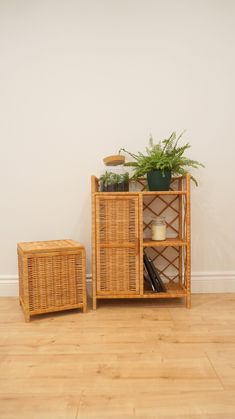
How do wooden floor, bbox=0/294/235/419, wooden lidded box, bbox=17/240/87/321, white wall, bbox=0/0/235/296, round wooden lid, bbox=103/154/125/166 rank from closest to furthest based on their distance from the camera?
wooden floor, bbox=0/294/235/419 < wooden lidded box, bbox=17/240/87/321 < round wooden lid, bbox=103/154/125/166 < white wall, bbox=0/0/235/296

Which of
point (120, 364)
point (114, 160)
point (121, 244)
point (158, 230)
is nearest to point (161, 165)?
point (114, 160)

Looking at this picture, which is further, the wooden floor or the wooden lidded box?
the wooden lidded box

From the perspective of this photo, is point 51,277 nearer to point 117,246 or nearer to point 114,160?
point 117,246

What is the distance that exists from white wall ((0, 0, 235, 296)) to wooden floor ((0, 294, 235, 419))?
1.88 ft

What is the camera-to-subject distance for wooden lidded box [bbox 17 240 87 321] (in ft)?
5.73

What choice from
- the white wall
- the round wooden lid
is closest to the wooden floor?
the white wall

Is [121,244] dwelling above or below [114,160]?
below

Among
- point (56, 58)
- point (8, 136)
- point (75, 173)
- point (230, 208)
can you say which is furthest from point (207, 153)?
point (8, 136)

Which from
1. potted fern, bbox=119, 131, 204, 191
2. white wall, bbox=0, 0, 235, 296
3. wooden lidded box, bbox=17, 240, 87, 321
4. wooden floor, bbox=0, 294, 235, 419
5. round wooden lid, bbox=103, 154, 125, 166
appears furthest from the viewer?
white wall, bbox=0, 0, 235, 296

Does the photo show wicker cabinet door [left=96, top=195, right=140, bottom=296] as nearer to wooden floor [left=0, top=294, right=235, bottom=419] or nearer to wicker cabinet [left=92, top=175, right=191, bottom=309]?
wicker cabinet [left=92, top=175, right=191, bottom=309]

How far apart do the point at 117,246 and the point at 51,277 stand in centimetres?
44

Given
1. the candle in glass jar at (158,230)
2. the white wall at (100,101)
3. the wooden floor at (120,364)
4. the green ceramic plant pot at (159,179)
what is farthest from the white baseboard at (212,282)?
the green ceramic plant pot at (159,179)

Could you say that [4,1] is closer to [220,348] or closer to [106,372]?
[106,372]

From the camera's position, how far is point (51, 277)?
179 centimetres
